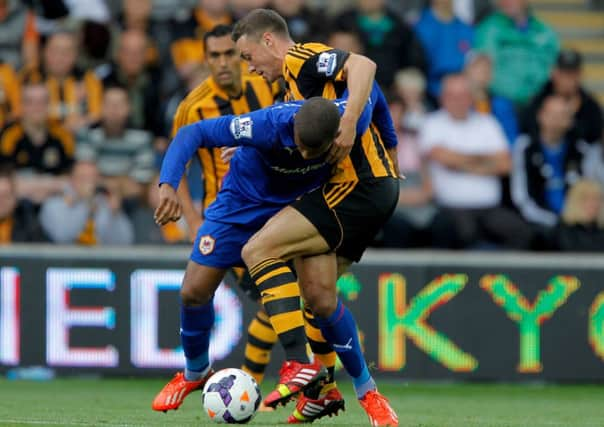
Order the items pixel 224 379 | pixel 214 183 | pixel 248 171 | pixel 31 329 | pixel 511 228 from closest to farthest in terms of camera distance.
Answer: pixel 224 379 → pixel 248 171 → pixel 214 183 → pixel 31 329 → pixel 511 228

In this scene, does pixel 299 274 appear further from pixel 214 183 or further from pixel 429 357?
pixel 429 357

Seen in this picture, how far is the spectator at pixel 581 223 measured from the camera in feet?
40.0

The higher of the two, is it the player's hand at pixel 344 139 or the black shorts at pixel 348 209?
the player's hand at pixel 344 139

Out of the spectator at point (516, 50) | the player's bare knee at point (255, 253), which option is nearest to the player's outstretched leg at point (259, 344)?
the player's bare knee at point (255, 253)

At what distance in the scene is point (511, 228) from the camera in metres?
12.2

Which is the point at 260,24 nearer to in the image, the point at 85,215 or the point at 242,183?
the point at 242,183

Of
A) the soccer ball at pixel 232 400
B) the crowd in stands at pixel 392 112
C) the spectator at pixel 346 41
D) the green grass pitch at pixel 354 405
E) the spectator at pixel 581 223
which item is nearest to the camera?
the soccer ball at pixel 232 400

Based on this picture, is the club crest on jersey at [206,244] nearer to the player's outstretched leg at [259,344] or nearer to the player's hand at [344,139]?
the player's hand at [344,139]

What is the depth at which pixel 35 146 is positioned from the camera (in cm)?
1237

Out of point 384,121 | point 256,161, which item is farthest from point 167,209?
point 384,121

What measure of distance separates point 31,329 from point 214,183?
116 inches

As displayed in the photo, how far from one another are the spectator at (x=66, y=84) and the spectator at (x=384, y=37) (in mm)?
2491

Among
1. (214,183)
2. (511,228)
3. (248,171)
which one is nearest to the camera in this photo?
(248,171)

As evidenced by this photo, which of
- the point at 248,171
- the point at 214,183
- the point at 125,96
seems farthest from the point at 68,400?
the point at 125,96
